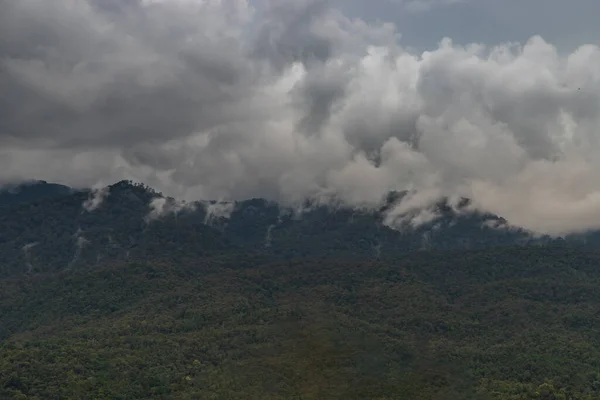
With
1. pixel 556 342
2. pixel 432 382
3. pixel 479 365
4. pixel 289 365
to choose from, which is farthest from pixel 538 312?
pixel 289 365

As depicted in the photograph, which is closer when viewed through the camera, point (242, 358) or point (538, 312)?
point (242, 358)

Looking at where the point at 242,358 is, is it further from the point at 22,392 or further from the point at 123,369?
the point at 22,392

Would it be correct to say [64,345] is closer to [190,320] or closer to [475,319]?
[190,320]

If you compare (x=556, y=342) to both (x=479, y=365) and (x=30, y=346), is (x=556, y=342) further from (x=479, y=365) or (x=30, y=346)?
(x=30, y=346)

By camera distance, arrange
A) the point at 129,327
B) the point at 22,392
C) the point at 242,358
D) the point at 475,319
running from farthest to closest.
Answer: the point at 475,319
the point at 129,327
the point at 242,358
the point at 22,392

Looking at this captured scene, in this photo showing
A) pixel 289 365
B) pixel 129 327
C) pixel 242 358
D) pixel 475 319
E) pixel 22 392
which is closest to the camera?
pixel 22 392

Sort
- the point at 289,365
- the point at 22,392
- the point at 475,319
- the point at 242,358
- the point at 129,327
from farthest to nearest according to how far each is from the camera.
Answer: the point at 475,319
the point at 129,327
the point at 242,358
the point at 289,365
the point at 22,392

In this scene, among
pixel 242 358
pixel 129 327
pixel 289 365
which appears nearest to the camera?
pixel 289 365

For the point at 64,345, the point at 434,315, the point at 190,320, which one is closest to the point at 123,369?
the point at 64,345

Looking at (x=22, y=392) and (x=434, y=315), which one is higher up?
(x=434, y=315)

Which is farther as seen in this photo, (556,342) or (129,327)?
(129,327)
